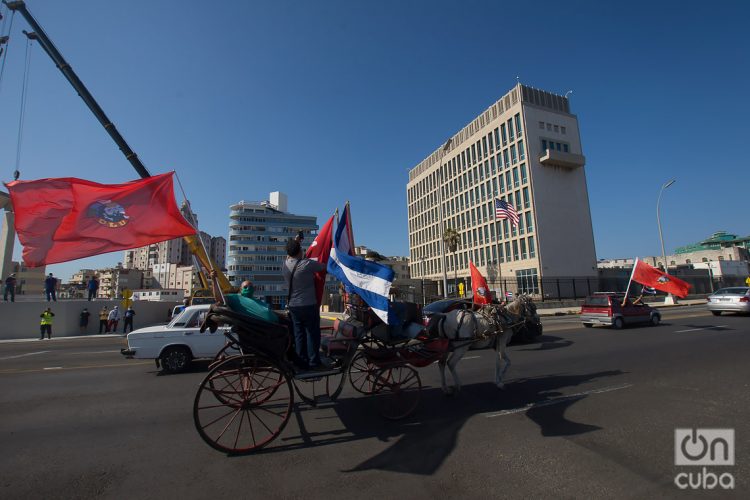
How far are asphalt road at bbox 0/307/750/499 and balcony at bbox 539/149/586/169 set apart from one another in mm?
44446

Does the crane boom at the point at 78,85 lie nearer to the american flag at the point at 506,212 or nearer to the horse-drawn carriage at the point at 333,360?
the horse-drawn carriage at the point at 333,360

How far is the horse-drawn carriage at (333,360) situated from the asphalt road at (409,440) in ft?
1.08

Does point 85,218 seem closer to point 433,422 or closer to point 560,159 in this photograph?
point 433,422

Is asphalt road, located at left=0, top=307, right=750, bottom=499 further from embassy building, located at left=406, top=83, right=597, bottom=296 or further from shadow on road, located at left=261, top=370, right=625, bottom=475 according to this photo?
embassy building, located at left=406, top=83, right=597, bottom=296

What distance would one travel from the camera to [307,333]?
4.95 metres

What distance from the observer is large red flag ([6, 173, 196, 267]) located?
4891mm

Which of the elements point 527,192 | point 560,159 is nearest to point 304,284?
point 527,192

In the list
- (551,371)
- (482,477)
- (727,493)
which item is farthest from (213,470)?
(551,371)

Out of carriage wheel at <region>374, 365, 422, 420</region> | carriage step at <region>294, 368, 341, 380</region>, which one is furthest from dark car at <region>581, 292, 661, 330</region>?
carriage step at <region>294, 368, 341, 380</region>

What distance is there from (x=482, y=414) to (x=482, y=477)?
1.89 metres

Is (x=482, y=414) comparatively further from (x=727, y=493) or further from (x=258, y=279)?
(x=258, y=279)

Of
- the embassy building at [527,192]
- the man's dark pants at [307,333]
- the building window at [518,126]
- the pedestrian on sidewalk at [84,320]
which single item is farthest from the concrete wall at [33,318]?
the building window at [518,126]

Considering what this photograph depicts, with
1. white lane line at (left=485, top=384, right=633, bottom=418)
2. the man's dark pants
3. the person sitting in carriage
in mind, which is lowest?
white lane line at (left=485, top=384, right=633, bottom=418)

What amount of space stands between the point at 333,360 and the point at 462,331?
8.34 ft
